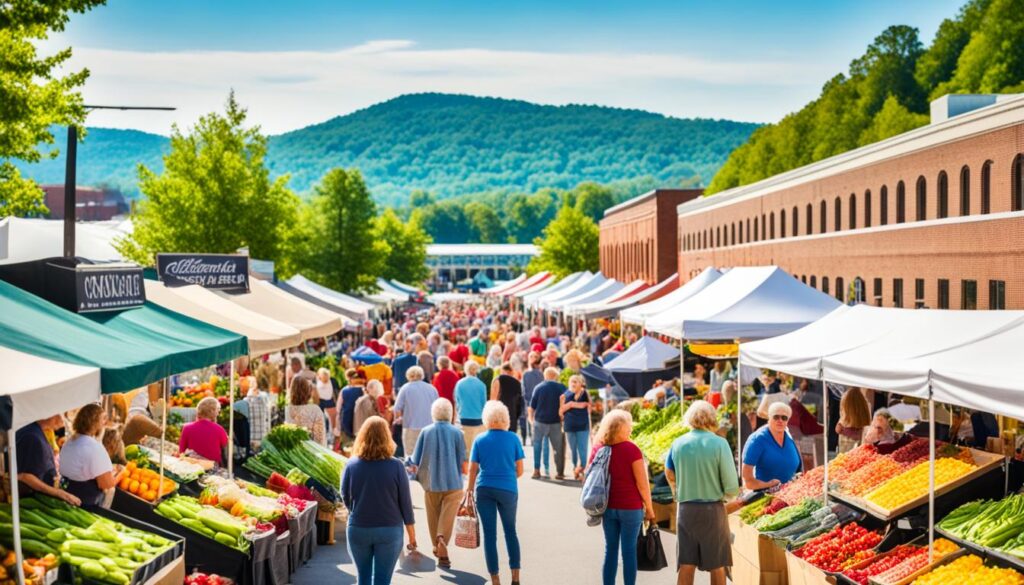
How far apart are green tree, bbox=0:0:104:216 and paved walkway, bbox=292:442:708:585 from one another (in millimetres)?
6524

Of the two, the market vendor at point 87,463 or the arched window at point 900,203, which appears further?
the arched window at point 900,203

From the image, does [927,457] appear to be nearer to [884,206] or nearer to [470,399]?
[470,399]

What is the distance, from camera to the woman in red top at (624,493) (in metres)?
10.2

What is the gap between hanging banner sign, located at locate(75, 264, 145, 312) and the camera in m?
11.2

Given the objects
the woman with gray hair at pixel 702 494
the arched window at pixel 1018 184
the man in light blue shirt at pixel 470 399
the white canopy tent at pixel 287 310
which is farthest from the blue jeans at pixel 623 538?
the arched window at pixel 1018 184

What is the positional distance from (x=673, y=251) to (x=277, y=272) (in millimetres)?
30384

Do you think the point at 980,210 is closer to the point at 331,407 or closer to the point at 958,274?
the point at 958,274

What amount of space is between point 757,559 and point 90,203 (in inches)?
6477

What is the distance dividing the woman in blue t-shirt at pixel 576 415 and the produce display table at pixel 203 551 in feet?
25.2

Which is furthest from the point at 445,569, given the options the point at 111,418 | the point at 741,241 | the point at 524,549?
the point at 741,241

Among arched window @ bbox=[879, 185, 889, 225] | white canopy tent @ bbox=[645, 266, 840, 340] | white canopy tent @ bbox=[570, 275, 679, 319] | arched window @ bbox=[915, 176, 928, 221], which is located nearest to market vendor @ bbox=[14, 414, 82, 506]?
white canopy tent @ bbox=[645, 266, 840, 340]

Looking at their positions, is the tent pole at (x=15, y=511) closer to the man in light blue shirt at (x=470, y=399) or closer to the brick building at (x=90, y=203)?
→ the man in light blue shirt at (x=470, y=399)

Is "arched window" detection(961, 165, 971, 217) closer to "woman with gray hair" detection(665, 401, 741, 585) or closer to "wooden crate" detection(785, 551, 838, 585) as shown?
"wooden crate" detection(785, 551, 838, 585)

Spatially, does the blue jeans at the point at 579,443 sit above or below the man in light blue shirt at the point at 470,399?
below
